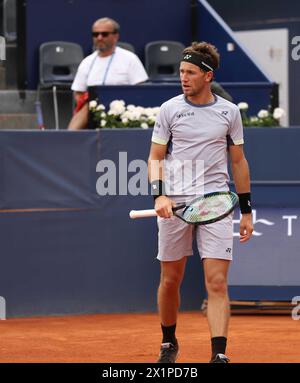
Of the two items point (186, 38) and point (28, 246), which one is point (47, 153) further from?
point (186, 38)

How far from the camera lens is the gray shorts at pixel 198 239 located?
777 centimetres

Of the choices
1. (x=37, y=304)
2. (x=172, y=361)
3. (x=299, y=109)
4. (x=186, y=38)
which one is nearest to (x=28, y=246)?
(x=37, y=304)

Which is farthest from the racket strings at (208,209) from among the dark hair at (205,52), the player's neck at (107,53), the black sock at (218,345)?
the player's neck at (107,53)

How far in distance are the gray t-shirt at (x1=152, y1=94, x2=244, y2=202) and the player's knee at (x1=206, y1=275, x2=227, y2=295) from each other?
543 mm

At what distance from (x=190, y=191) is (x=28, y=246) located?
3.50m

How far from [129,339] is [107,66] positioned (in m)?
3.71

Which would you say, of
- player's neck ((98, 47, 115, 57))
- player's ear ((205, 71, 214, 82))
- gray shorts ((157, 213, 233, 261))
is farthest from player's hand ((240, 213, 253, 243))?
player's neck ((98, 47, 115, 57))

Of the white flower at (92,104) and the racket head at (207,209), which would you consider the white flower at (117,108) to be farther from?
the racket head at (207,209)

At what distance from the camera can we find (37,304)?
1110cm

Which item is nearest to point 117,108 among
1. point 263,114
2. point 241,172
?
point 263,114

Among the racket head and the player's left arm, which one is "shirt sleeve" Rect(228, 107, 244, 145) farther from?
the racket head

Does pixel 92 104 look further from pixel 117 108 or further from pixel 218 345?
pixel 218 345

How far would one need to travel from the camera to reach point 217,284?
771cm

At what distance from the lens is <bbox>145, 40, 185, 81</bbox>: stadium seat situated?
1482 centimetres
